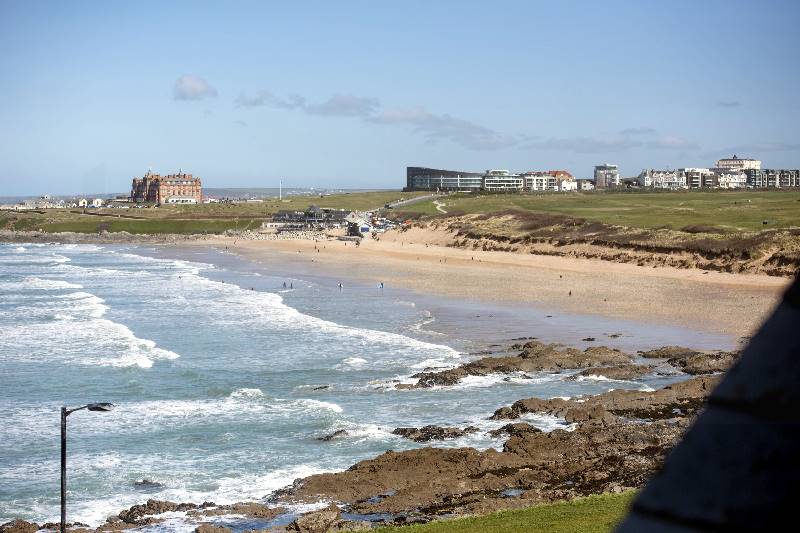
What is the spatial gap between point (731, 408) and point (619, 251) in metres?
76.5

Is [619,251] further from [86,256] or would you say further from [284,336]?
[86,256]

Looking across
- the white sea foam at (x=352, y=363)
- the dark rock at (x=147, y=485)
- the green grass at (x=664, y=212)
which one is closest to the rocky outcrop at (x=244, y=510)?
the dark rock at (x=147, y=485)

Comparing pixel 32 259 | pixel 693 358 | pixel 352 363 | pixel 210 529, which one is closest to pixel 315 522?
pixel 210 529

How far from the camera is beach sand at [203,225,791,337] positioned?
47878 millimetres

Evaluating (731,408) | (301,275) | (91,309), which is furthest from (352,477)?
(301,275)

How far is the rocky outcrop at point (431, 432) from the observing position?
2412cm

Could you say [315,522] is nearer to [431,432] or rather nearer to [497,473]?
[497,473]

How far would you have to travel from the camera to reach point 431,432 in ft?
80.2

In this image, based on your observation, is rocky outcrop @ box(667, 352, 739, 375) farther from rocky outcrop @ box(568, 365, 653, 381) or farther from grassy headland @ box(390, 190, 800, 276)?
grassy headland @ box(390, 190, 800, 276)

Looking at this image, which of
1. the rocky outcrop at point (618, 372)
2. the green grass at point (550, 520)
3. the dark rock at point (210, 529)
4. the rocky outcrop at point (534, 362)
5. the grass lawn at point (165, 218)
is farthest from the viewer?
the grass lawn at point (165, 218)

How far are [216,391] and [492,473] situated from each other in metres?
12.6

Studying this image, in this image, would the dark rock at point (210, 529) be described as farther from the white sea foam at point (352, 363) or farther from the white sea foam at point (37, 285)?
the white sea foam at point (37, 285)

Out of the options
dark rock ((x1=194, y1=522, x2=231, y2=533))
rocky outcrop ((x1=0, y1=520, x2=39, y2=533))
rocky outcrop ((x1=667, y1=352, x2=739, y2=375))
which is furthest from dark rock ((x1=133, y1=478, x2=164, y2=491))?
rocky outcrop ((x1=667, y1=352, x2=739, y2=375))

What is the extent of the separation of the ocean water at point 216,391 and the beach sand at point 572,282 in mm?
5625
